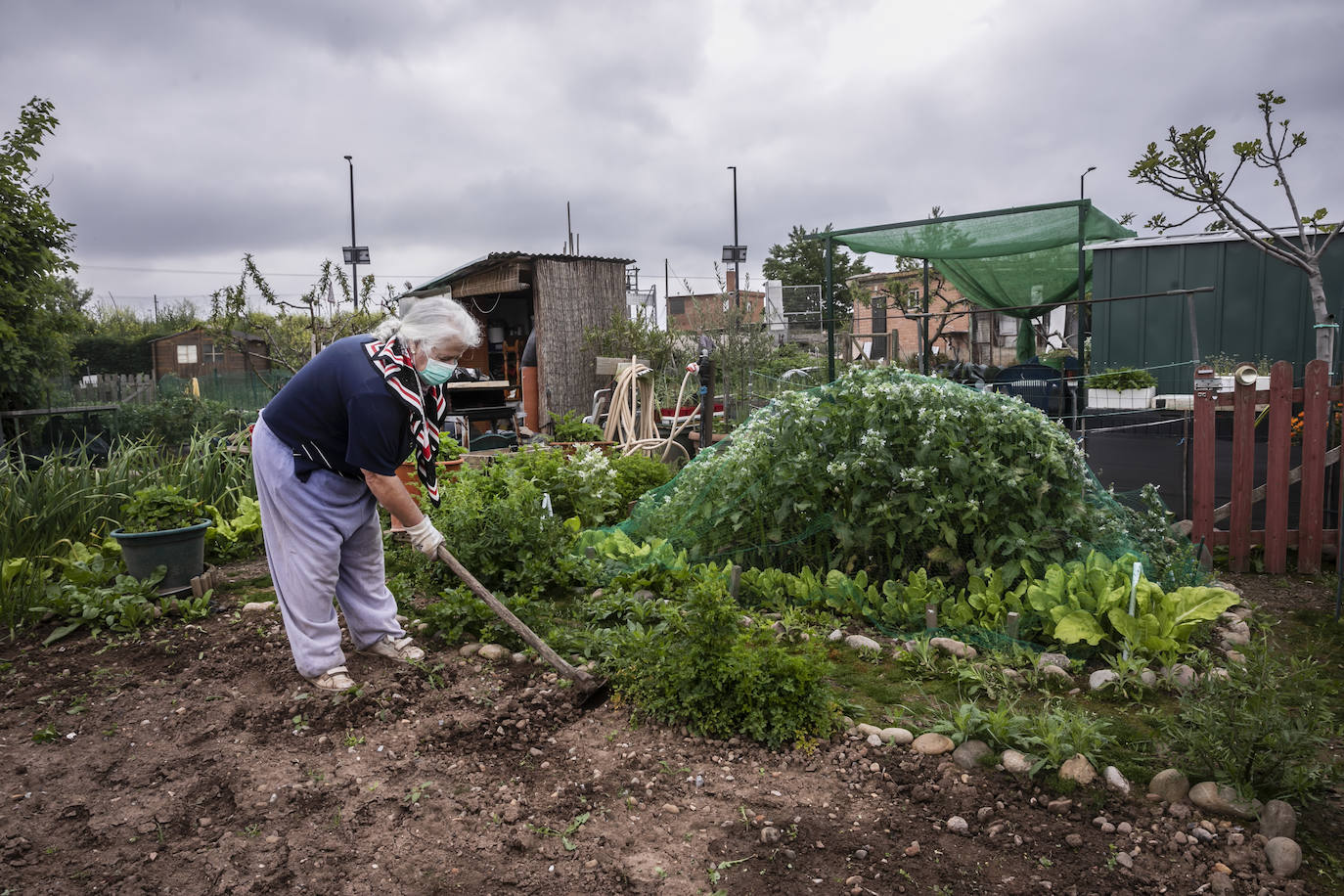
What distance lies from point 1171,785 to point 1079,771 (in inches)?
9.1

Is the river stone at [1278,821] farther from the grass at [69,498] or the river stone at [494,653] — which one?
the grass at [69,498]

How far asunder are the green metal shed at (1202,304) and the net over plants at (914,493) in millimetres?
6766

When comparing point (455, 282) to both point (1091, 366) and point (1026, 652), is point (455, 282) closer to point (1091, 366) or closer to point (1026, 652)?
point (1091, 366)

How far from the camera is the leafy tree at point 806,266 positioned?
93.9 ft

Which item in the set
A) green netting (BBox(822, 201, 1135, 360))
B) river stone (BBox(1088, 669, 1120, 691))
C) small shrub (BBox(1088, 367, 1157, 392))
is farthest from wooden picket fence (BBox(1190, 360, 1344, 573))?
small shrub (BBox(1088, 367, 1157, 392))

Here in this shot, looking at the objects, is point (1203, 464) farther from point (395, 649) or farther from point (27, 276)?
point (27, 276)

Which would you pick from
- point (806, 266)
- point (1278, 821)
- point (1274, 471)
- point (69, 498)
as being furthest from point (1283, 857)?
point (806, 266)

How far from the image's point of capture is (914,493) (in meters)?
3.73

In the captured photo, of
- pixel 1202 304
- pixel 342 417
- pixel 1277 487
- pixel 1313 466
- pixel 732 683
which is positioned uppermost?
pixel 1202 304

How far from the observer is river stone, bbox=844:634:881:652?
339cm

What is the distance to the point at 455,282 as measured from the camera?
14695mm

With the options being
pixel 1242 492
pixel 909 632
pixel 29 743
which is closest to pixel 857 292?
pixel 1242 492

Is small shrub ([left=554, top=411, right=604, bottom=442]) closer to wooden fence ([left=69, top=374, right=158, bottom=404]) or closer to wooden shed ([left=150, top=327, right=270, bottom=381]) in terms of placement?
wooden fence ([left=69, top=374, right=158, bottom=404])

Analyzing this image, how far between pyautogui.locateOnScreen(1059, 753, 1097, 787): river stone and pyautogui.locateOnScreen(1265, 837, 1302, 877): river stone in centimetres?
43
